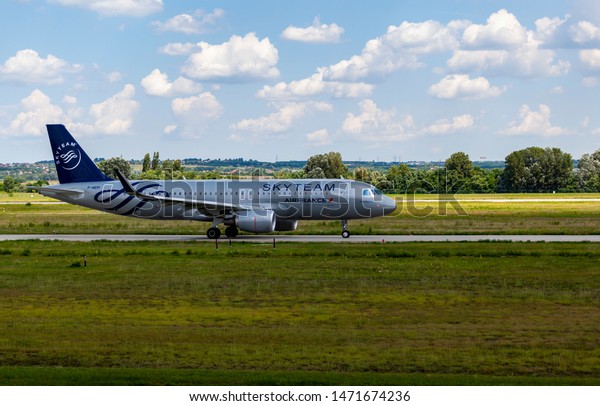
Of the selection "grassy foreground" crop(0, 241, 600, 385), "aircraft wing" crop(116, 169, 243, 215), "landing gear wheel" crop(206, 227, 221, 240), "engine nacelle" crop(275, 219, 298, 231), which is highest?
"aircraft wing" crop(116, 169, 243, 215)

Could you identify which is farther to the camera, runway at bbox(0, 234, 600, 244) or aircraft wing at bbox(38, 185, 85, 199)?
aircraft wing at bbox(38, 185, 85, 199)

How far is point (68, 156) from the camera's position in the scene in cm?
5403

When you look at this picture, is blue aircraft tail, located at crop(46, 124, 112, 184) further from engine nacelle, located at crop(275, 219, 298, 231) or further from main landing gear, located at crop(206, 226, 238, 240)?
engine nacelle, located at crop(275, 219, 298, 231)

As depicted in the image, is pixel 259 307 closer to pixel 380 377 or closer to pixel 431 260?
pixel 380 377

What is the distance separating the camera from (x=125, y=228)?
6278 centimetres

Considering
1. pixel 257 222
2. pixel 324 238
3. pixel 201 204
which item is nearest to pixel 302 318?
pixel 257 222

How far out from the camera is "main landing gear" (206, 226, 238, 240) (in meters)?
51.6

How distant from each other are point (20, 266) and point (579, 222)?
4721cm

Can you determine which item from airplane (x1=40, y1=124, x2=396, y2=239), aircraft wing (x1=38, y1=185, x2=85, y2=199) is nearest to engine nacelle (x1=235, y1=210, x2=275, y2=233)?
airplane (x1=40, y1=124, x2=396, y2=239)

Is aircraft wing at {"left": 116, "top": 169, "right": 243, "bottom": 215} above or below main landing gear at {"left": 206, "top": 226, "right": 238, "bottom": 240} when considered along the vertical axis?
above

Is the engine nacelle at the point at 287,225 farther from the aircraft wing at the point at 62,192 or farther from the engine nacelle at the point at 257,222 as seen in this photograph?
the aircraft wing at the point at 62,192

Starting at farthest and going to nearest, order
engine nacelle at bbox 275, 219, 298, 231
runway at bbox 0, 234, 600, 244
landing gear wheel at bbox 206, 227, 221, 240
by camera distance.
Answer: engine nacelle at bbox 275, 219, 298, 231 → landing gear wheel at bbox 206, 227, 221, 240 → runway at bbox 0, 234, 600, 244

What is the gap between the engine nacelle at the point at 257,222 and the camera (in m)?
48.8

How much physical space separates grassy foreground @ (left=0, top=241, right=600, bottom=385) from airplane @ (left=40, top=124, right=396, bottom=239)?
9703 mm
